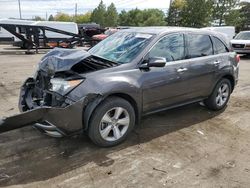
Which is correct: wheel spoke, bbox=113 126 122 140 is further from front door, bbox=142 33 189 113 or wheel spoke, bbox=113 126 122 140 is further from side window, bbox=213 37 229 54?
side window, bbox=213 37 229 54

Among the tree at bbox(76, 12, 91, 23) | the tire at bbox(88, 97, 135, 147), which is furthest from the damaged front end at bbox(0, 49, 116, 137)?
the tree at bbox(76, 12, 91, 23)

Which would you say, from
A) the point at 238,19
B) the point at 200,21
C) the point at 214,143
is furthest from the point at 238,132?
the point at 238,19

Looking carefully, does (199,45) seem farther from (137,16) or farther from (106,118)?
(137,16)

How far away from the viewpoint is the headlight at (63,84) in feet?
13.5

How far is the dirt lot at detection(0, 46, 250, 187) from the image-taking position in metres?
3.67

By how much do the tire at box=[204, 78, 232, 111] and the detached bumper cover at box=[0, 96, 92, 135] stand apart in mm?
3005

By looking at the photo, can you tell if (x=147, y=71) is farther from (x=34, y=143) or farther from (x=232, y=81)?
(x=232, y=81)

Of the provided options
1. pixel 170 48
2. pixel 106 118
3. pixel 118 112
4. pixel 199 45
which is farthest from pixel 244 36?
pixel 106 118

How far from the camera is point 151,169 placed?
3932mm

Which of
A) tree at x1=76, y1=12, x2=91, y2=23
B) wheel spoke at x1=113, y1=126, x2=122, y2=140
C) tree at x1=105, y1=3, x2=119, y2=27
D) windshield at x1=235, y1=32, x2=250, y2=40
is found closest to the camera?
wheel spoke at x1=113, y1=126, x2=122, y2=140

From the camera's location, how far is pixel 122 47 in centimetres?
509

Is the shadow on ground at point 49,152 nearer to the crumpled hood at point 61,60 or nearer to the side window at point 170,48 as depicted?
the crumpled hood at point 61,60

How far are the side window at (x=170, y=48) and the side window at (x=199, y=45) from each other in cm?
23

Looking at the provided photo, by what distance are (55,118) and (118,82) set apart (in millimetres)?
999
